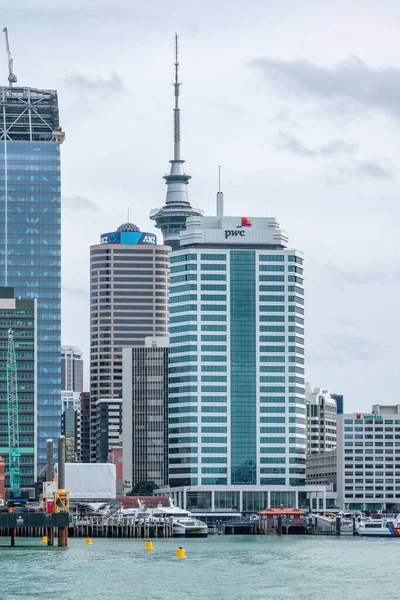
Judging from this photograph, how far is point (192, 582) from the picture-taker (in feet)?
553

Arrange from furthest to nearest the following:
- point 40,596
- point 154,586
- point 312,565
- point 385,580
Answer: point 312,565 → point 385,580 → point 154,586 → point 40,596

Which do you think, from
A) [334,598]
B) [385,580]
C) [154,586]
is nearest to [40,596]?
[154,586]

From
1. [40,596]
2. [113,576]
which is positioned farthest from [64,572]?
[40,596]

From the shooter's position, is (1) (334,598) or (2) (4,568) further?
(2) (4,568)

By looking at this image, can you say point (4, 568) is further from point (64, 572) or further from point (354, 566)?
point (354, 566)

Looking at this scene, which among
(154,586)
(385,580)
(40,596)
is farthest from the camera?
(385,580)

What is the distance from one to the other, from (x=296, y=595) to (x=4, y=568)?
1742 inches

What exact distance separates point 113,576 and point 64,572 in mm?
6513

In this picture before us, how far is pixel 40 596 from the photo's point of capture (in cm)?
14988

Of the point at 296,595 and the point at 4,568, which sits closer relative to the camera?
the point at 296,595

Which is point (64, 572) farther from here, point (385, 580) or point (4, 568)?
point (385, 580)

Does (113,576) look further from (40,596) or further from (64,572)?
(40,596)

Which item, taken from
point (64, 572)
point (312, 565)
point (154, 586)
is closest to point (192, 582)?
point (154, 586)

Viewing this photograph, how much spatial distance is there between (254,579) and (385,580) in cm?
1415
